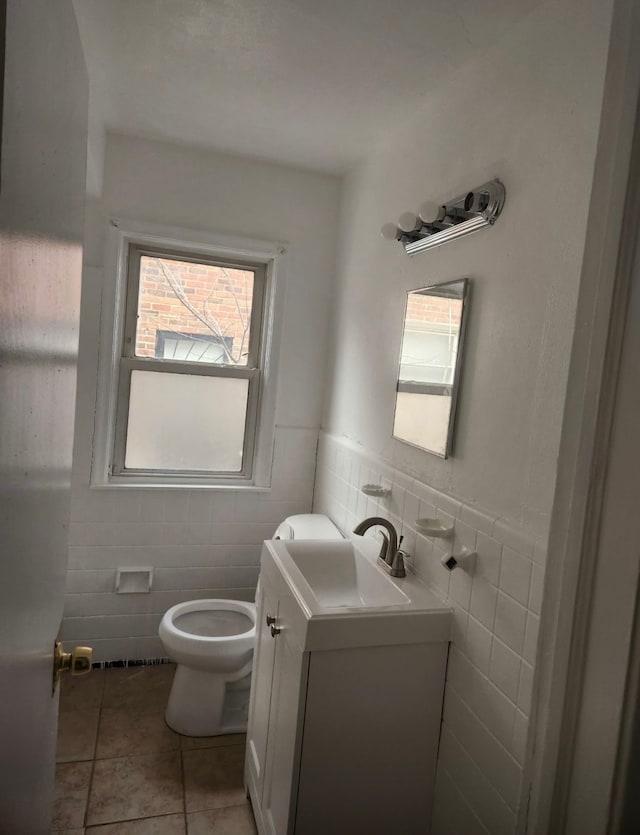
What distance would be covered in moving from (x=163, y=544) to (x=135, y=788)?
1073 mm

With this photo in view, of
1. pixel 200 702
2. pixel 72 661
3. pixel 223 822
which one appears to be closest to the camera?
pixel 72 661

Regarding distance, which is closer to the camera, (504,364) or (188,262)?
(504,364)

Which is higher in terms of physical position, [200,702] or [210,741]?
[200,702]

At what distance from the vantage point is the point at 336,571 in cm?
206

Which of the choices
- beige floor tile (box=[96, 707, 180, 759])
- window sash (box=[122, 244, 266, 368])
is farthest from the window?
beige floor tile (box=[96, 707, 180, 759])

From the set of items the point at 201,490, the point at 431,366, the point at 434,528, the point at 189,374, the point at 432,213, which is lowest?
the point at 201,490

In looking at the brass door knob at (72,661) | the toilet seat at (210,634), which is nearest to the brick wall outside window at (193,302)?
the toilet seat at (210,634)

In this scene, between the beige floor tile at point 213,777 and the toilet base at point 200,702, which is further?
the toilet base at point 200,702

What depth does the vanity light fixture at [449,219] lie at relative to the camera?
1536 mm

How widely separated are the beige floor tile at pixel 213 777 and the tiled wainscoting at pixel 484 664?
82 cm

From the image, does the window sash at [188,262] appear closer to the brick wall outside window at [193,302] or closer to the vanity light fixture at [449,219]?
the brick wall outside window at [193,302]

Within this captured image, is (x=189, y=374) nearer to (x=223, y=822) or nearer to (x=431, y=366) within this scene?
(x=431, y=366)

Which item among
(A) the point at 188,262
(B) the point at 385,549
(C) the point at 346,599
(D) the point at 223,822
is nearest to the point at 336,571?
(C) the point at 346,599

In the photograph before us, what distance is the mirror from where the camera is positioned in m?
1.71
